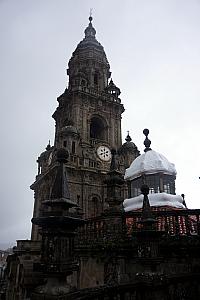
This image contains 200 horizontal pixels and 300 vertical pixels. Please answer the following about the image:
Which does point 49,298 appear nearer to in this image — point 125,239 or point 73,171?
point 125,239

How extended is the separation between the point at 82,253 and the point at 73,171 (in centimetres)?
1586

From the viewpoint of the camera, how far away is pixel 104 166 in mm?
28766

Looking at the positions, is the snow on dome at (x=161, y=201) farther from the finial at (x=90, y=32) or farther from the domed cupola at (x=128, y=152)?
the finial at (x=90, y=32)

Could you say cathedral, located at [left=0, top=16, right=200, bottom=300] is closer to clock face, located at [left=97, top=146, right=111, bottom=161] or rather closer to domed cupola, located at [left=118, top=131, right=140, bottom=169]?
clock face, located at [left=97, top=146, right=111, bottom=161]

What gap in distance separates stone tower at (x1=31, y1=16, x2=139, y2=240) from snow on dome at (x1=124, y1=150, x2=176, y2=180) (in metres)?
10.9

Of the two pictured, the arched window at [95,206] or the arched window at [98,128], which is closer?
the arched window at [95,206]

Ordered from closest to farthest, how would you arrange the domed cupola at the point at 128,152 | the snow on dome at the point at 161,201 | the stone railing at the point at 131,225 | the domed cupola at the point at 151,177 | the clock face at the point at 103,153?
the stone railing at the point at 131,225 → the snow on dome at the point at 161,201 → the domed cupola at the point at 151,177 → the clock face at the point at 103,153 → the domed cupola at the point at 128,152

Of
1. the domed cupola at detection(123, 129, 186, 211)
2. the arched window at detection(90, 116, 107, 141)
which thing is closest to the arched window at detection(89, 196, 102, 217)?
the arched window at detection(90, 116, 107, 141)

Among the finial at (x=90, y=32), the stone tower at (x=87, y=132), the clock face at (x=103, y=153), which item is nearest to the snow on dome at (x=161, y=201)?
the stone tower at (x=87, y=132)

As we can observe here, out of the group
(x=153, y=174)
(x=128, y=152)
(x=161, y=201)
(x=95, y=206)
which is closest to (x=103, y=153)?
(x=128, y=152)

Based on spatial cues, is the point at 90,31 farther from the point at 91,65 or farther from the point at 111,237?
the point at 111,237

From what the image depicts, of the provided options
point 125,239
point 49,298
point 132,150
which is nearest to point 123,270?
point 125,239

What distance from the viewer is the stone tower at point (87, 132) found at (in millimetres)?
26672

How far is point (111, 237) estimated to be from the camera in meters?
9.38
